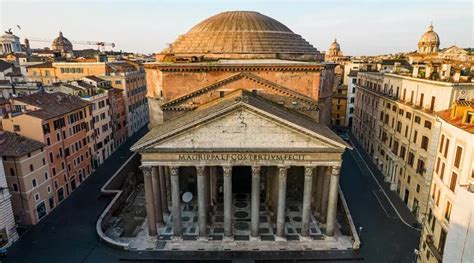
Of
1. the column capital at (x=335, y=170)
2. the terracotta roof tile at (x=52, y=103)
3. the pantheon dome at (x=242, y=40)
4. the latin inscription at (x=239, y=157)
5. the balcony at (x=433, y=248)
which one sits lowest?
the balcony at (x=433, y=248)

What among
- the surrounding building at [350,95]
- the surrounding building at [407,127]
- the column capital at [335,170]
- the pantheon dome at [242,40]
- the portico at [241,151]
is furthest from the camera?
the surrounding building at [350,95]

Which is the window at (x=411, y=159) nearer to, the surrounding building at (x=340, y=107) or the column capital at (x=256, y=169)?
the column capital at (x=256, y=169)

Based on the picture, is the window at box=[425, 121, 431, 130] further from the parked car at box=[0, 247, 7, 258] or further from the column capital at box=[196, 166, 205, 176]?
the parked car at box=[0, 247, 7, 258]

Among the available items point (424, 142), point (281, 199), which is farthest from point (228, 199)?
point (424, 142)

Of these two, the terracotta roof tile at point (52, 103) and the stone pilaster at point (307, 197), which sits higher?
the terracotta roof tile at point (52, 103)

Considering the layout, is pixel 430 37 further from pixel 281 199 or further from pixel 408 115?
pixel 281 199

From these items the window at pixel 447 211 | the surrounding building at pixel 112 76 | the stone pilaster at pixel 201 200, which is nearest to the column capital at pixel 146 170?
the stone pilaster at pixel 201 200
